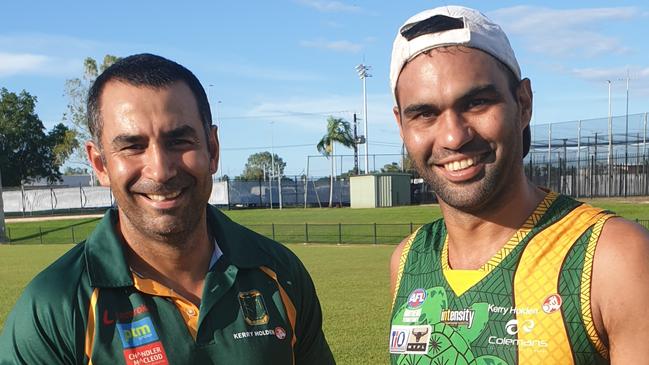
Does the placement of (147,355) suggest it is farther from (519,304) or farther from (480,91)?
(480,91)

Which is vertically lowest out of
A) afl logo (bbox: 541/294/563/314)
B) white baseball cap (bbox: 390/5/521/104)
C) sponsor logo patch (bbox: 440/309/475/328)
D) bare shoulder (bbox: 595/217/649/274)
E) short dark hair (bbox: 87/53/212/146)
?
sponsor logo patch (bbox: 440/309/475/328)

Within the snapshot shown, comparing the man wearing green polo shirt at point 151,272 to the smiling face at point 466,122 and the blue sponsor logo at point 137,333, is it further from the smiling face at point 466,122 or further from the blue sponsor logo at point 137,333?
the smiling face at point 466,122

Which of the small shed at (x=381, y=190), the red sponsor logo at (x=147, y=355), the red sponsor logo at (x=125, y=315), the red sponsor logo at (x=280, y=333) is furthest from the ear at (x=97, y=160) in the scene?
the small shed at (x=381, y=190)

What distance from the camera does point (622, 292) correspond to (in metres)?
2.09

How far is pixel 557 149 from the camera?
169 ft

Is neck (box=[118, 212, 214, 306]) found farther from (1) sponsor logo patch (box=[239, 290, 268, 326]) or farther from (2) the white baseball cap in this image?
(2) the white baseball cap

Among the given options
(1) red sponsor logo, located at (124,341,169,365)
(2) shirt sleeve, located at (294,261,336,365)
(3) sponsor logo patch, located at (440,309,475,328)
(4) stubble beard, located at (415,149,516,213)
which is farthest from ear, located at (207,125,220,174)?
(3) sponsor logo patch, located at (440,309,475,328)

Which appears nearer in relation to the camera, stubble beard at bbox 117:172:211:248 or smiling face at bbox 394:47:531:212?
smiling face at bbox 394:47:531:212

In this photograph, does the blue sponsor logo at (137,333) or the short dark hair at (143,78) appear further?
the short dark hair at (143,78)

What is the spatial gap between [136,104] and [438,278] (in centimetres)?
148

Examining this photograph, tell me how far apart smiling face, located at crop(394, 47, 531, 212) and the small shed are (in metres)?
46.8

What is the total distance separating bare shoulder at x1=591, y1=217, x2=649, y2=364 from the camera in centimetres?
207

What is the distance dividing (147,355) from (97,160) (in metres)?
0.89

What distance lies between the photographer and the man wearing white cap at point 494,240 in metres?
2.16
